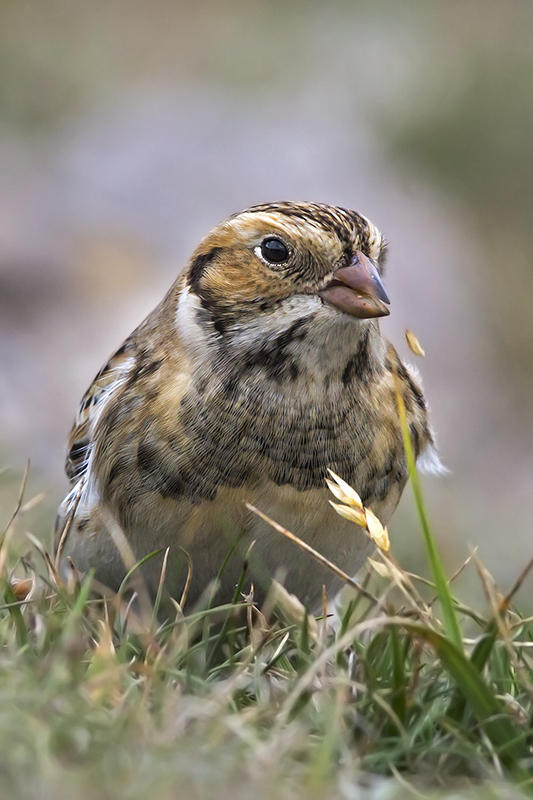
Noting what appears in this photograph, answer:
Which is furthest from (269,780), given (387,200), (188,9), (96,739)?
(188,9)

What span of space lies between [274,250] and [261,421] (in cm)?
49

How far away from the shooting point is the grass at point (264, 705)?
2350 mm

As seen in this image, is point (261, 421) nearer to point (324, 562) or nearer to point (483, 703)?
point (324, 562)

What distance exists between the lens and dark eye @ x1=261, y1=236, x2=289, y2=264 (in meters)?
3.64

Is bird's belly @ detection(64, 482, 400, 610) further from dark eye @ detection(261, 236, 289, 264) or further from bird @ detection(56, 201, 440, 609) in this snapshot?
dark eye @ detection(261, 236, 289, 264)

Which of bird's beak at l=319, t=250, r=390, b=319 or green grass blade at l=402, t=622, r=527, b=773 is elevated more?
bird's beak at l=319, t=250, r=390, b=319

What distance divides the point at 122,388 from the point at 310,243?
0.82m

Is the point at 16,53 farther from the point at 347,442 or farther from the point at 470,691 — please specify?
the point at 470,691

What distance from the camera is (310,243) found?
141 inches

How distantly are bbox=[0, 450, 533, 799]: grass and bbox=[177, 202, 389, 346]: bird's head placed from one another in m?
0.70

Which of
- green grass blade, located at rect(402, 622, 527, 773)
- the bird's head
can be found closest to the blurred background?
the bird's head

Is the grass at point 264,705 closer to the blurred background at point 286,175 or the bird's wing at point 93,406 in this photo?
the bird's wing at point 93,406

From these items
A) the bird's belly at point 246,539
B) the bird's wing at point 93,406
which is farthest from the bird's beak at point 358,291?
the bird's wing at point 93,406

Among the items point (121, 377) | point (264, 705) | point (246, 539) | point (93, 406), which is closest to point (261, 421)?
point (246, 539)
